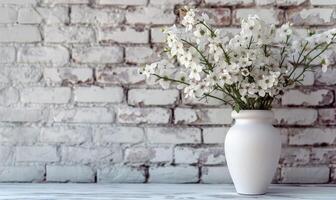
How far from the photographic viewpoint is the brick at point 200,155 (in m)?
1.58

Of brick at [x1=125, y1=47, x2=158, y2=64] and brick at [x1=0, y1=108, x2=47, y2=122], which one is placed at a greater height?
brick at [x1=125, y1=47, x2=158, y2=64]

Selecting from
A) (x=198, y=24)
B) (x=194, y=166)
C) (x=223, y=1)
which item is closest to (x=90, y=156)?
(x=194, y=166)

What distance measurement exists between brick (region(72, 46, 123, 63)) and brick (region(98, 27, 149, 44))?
3 cm

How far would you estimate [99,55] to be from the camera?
63.1 inches

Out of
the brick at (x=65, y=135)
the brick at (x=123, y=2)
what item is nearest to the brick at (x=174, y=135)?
the brick at (x=65, y=135)

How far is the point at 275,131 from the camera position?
1.34 metres

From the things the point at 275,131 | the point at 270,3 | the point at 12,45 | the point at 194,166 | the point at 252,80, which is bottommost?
the point at 194,166

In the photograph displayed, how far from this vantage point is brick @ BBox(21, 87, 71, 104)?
1587mm

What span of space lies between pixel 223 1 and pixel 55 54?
60 cm

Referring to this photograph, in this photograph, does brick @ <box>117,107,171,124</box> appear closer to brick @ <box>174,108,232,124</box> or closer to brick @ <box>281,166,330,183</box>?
brick @ <box>174,108,232,124</box>

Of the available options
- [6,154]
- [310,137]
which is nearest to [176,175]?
[310,137]

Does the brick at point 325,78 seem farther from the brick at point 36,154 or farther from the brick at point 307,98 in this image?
the brick at point 36,154

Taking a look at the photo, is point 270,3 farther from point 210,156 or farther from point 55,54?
point 55,54

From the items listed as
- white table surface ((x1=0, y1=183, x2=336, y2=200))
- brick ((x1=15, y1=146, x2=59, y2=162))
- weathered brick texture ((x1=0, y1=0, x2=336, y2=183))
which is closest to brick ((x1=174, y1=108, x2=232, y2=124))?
weathered brick texture ((x1=0, y1=0, x2=336, y2=183))
